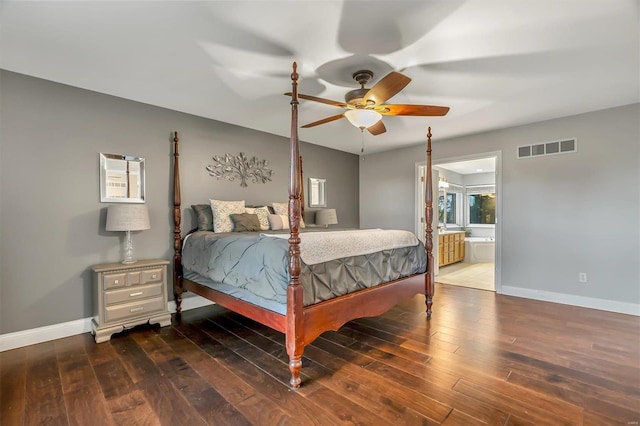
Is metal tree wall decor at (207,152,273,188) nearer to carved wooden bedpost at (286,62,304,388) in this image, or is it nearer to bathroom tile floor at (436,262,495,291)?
carved wooden bedpost at (286,62,304,388)

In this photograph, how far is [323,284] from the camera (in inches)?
94.5

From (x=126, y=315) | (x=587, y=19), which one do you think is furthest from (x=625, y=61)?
(x=126, y=315)

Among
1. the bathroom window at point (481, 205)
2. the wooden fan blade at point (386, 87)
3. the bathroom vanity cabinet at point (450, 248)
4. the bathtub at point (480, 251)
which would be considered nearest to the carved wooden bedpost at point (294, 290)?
the wooden fan blade at point (386, 87)

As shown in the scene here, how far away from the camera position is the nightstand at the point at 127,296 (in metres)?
2.82

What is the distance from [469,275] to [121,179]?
602 cm

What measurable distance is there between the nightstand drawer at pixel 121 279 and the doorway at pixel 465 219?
177 inches

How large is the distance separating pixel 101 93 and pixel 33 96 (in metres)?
0.55

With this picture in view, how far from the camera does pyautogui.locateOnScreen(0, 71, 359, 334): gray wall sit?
2691 mm

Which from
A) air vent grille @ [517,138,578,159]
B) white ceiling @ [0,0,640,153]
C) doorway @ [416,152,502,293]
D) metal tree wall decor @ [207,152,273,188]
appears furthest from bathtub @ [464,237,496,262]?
metal tree wall decor @ [207,152,273,188]

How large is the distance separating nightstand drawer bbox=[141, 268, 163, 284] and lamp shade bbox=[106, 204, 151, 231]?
1.55ft

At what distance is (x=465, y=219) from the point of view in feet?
28.8

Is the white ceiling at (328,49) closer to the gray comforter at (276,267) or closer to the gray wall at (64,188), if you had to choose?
the gray wall at (64,188)

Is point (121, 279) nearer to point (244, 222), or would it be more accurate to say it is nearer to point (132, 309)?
point (132, 309)

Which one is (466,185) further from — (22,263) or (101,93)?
(22,263)
